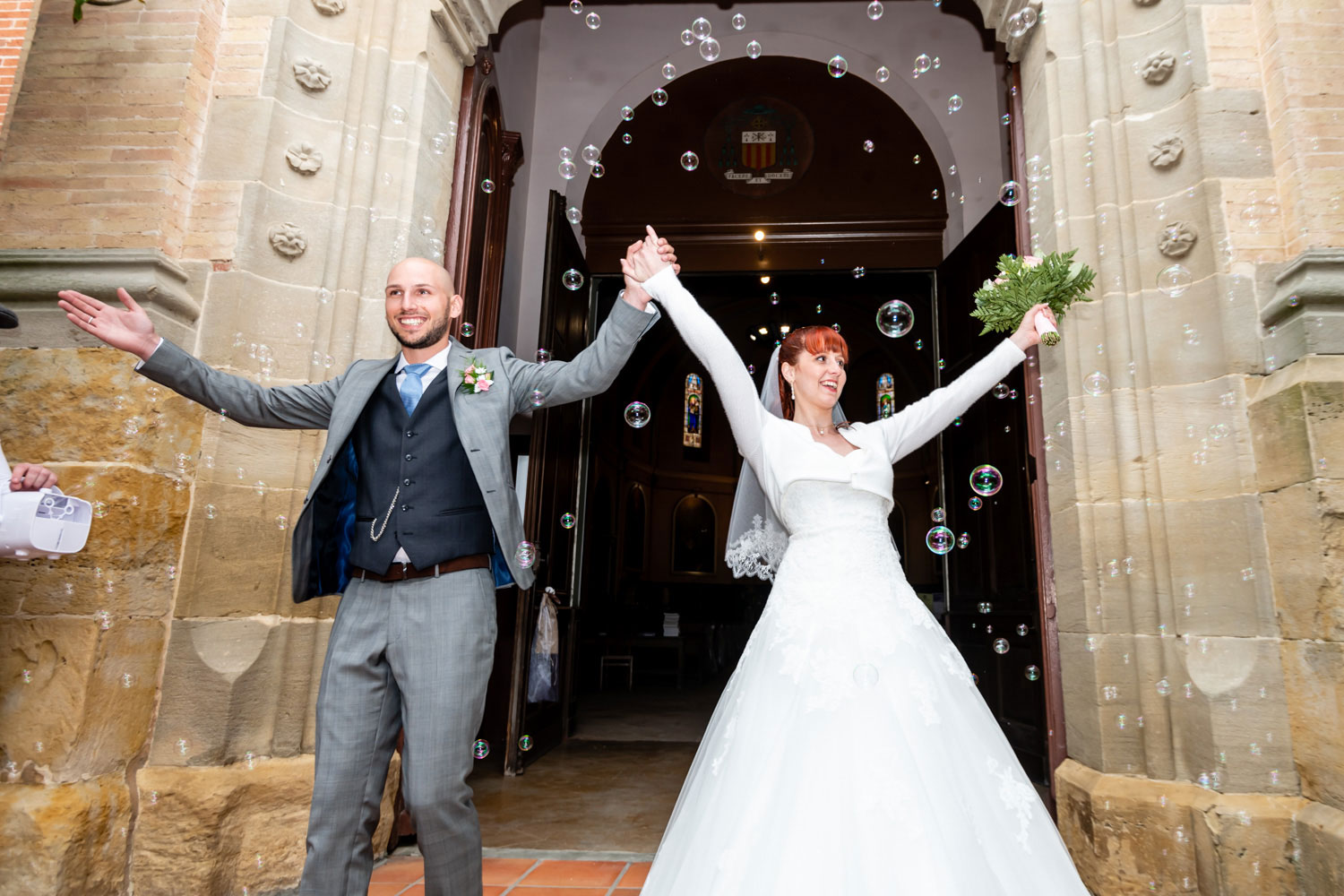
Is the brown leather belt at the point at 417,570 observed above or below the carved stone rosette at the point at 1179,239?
below

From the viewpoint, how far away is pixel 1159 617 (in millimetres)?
2793

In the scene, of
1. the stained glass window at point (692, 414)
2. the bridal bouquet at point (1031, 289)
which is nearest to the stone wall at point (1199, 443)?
the bridal bouquet at point (1031, 289)

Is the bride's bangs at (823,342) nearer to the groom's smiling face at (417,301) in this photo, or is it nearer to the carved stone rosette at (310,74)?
the groom's smiling face at (417,301)

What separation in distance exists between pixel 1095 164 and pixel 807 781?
275 cm

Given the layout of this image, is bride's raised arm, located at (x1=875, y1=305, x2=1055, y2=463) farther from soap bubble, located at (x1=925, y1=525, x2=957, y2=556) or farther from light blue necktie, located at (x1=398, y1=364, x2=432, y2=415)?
light blue necktie, located at (x1=398, y1=364, x2=432, y2=415)

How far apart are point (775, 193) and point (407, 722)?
26.3 feet

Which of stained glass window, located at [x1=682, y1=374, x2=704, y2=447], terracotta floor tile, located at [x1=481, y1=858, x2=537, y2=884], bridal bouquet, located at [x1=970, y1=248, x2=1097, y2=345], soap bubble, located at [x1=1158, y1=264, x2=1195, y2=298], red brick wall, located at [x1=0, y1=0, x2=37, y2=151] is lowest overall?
terracotta floor tile, located at [x1=481, y1=858, x2=537, y2=884]

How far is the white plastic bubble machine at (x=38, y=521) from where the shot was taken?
2.01m

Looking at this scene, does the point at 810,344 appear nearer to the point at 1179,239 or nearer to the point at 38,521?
the point at 1179,239

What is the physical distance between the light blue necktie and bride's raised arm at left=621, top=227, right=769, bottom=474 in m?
0.67

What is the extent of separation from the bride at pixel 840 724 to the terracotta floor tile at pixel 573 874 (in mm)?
1228

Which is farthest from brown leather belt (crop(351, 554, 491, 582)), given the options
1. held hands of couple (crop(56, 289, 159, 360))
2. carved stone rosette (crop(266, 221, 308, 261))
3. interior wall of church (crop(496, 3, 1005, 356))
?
interior wall of church (crop(496, 3, 1005, 356))

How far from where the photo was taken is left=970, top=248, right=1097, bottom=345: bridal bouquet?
8.52ft

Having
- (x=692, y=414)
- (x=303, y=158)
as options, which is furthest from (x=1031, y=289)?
(x=692, y=414)
